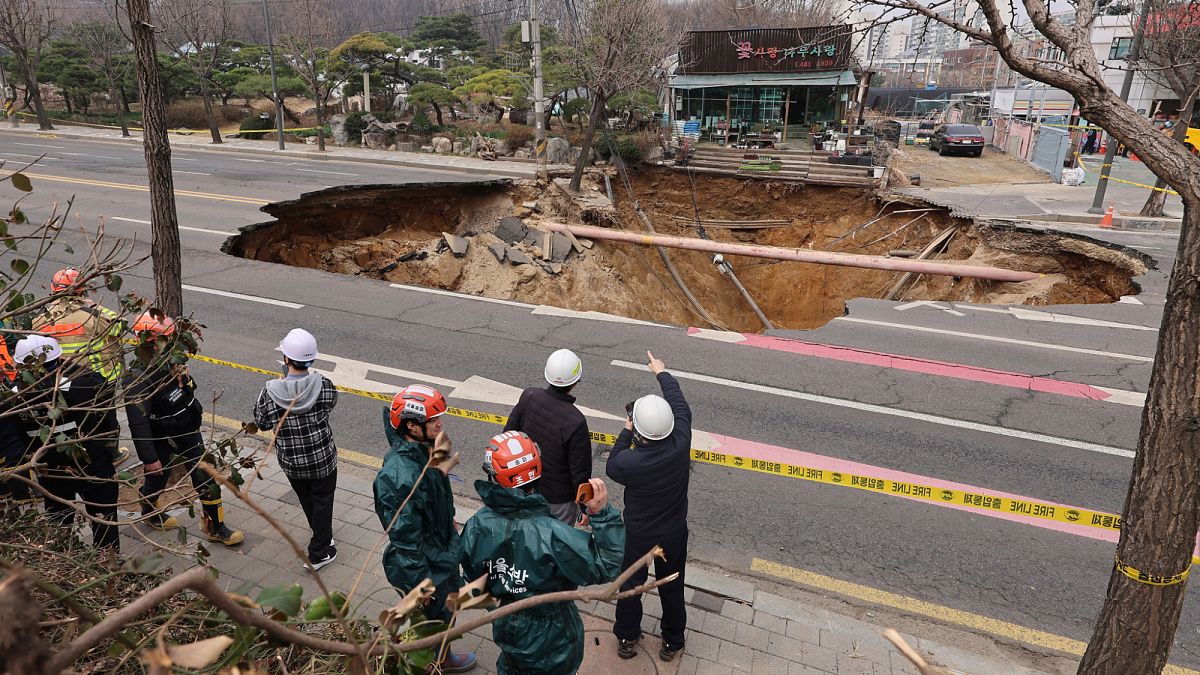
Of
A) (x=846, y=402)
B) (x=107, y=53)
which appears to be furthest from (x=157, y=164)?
(x=107, y=53)

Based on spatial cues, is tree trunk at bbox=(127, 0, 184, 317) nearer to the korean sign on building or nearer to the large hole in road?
the large hole in road

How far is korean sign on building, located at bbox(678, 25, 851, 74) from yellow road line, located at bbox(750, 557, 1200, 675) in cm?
2753

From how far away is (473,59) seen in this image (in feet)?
156

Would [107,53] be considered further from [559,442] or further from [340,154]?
[559,442]

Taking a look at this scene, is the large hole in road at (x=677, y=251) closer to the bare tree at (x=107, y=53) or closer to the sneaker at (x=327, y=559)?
the sneaker at (x=327, y=559)

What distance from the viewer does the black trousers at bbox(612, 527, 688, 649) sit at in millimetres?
4617

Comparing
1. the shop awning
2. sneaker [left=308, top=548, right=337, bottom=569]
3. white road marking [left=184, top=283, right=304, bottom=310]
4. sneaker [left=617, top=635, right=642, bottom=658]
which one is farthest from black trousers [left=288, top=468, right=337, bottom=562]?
the shop awning

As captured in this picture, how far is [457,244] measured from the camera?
50.0 ft

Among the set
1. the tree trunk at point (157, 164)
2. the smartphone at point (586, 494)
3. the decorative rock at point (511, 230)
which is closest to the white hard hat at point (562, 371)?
the smartphone at point (586, 494)

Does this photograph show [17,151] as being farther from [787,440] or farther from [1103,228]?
[1103,228]

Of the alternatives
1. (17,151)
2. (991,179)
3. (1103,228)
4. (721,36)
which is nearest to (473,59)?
(721,36)

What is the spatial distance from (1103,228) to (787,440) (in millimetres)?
15668

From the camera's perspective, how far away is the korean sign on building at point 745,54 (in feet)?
98.2

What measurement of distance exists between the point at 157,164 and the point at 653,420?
5298 mm
